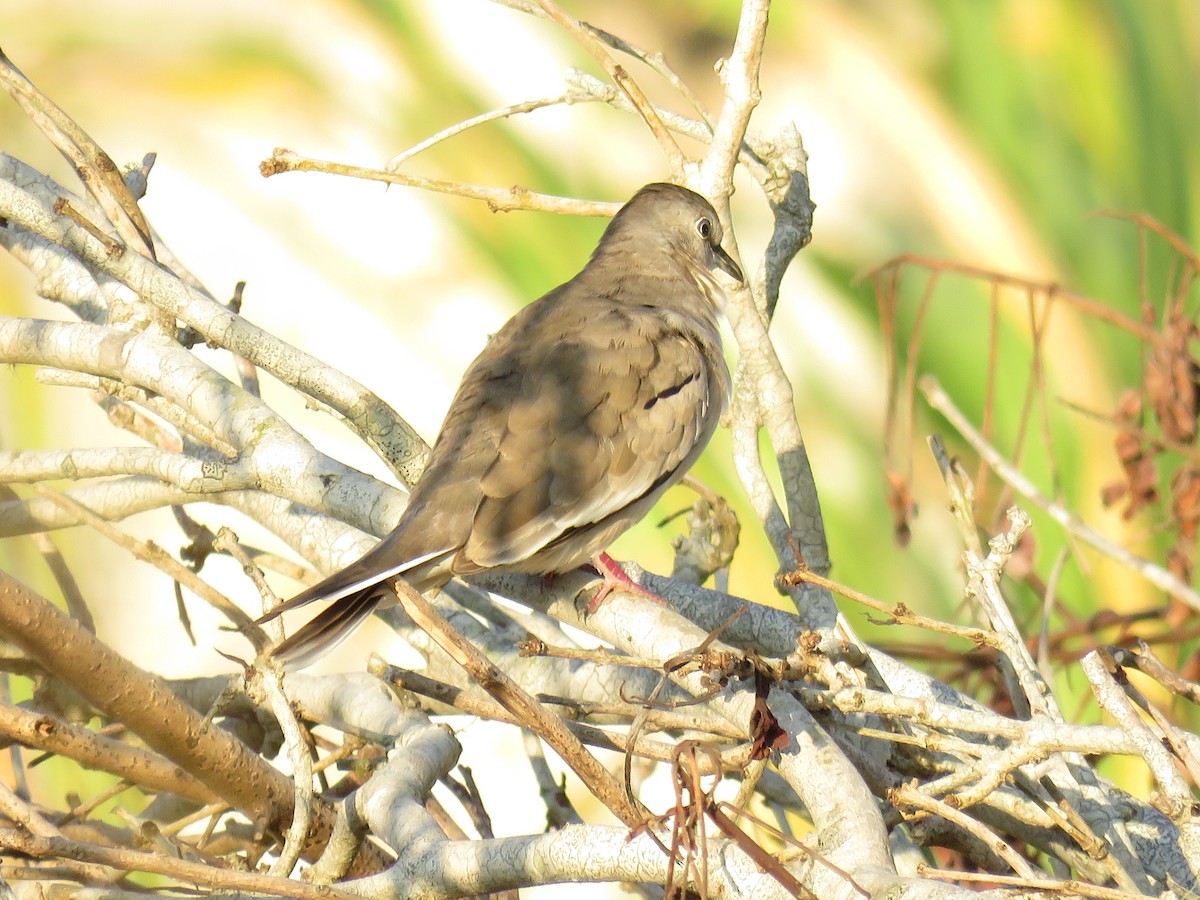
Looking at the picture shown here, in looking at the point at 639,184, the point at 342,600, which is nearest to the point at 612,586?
the point at 342,600

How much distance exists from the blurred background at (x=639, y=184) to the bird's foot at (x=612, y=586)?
2.03 meters

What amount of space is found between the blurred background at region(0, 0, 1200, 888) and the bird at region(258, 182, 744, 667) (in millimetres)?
1713

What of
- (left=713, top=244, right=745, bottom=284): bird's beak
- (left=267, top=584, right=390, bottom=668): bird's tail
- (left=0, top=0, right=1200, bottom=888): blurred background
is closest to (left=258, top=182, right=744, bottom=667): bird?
(left=267, top=584, right=390, bottom=668): bird's tail

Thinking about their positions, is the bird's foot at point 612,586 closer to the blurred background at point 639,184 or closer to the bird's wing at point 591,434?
→ the bird's wing at point 591,434

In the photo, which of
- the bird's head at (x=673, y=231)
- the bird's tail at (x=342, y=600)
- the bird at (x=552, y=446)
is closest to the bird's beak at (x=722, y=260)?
the bird's head at (x=673, y=231)

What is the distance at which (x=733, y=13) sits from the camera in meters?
5.59

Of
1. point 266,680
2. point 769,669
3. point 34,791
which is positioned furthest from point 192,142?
point 769,669

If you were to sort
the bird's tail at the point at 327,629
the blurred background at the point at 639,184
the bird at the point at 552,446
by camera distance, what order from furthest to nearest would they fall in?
the blurred background at the point at 639,184 < the bird at the point at 552,446 < the bird's tail at the point at 327,629

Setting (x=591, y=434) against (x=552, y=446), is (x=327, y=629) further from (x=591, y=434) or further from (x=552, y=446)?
(x=591, y=434)

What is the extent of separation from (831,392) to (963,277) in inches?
26.2

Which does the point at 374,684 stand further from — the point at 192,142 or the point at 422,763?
the point at 192,142

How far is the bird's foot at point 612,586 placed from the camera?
2.76 m

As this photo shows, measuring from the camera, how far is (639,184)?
5559mm

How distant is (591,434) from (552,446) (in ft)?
0.36
